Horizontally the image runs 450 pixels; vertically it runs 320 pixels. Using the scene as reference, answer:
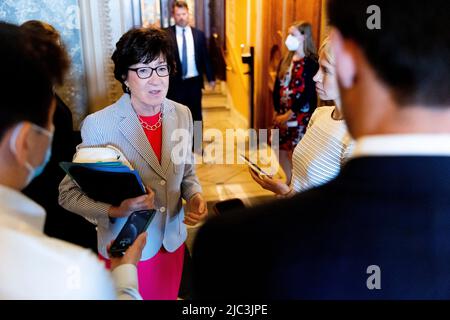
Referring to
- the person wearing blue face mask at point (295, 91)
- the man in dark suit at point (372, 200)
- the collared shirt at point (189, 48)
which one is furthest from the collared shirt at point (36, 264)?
the collared shirt at point (189, 48)

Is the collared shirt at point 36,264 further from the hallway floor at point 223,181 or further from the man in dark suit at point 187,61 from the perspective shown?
the man in dark suit at point 187,61

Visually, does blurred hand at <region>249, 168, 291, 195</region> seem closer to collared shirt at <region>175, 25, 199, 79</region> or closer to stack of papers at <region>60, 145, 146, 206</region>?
stack of papers at <region>60, 145, 146, 206</region>

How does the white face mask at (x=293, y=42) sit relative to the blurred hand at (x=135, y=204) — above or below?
above

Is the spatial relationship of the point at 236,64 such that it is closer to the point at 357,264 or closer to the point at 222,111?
the point at 222,111

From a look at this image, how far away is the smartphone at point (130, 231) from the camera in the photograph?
98 centimetres

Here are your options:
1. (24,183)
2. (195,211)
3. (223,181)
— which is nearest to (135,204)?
(195,211)

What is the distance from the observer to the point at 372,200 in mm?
537

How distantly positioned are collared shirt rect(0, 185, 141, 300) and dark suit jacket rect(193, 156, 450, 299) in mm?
157

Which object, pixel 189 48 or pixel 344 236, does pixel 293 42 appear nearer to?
pixel 189 48

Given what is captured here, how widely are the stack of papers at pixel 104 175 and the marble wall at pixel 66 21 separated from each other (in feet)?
4.48

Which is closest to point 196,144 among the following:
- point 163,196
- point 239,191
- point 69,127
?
point 239,191

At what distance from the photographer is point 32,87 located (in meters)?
0.58

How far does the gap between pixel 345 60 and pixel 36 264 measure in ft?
1.58
